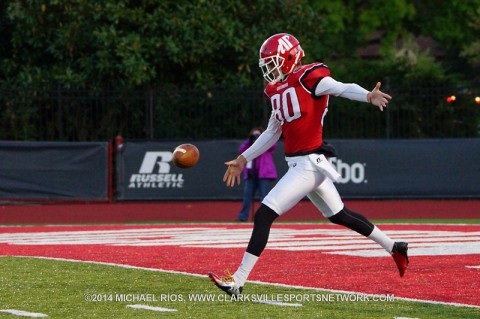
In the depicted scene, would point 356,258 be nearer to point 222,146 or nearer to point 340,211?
point 340,211

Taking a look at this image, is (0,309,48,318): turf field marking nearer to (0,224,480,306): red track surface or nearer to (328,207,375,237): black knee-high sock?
(0,224,480,306): red track surface

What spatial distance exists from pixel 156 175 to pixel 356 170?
12.8 feet

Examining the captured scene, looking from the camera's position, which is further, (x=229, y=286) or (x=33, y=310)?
(x=229, y=286)

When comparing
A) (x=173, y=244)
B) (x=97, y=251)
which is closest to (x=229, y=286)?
(x=97, y=251)

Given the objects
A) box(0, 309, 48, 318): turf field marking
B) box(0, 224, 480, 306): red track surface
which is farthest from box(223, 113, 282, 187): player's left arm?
box(0, 309, 48, 318): turf field marking

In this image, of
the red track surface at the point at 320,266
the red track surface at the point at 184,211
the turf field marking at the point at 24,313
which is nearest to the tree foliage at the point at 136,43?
the red track surface at the point at 184,211

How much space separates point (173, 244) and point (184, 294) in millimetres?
5351

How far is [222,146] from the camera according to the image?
2191 cm

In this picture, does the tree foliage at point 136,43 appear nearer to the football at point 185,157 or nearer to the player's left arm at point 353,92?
the football at point 185,157

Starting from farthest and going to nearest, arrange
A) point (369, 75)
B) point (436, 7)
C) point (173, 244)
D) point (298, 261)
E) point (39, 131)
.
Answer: point (436, 7) → point (369, 75) → point (39, 131) → point (173, 244) → point (298, 261)

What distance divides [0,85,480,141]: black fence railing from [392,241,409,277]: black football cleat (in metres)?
13.1

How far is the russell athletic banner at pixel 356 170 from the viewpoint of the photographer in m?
21.7

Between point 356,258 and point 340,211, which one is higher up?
point 340,211

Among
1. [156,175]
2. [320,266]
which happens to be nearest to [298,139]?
[320,266]
